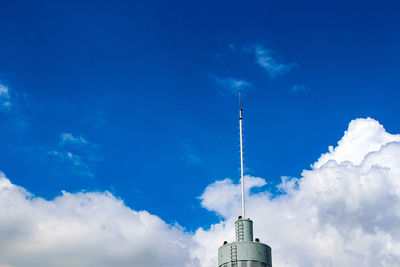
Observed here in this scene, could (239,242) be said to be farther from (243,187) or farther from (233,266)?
(243,187)

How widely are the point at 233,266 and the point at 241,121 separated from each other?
60.0ft

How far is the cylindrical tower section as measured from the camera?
4566 centimetres

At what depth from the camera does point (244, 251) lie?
44562mm

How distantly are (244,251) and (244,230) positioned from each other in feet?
7.28

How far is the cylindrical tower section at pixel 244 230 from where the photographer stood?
150 ft

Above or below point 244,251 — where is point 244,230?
above

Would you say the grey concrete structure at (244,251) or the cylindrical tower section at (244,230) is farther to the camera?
the cylindrical tower section at (244,230)

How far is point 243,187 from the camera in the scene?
5147 centimetres

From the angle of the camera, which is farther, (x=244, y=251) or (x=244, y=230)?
(x=244, y=230)

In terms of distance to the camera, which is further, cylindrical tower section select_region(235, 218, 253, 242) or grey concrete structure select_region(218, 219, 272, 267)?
cylindrical tower section select_region(235, 218, 253, 242)

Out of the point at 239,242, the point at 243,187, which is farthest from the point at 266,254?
the point at 243,187

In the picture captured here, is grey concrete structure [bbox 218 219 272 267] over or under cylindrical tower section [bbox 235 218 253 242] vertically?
under

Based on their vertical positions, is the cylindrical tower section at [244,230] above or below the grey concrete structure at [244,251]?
above

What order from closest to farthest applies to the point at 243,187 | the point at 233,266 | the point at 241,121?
1. the point at 233,266
2. the point at 243,187
3. the point at 241,121
